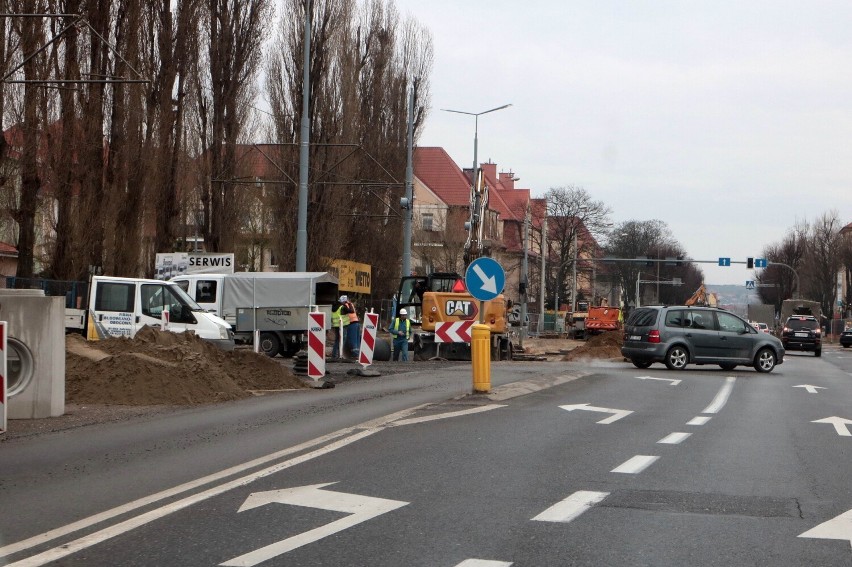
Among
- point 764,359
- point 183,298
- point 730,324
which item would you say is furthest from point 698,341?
point 183,298

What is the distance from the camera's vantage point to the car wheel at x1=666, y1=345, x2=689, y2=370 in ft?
97.7

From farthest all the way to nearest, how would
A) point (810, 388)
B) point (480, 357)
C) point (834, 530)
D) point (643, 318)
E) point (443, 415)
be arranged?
1. point (643, 318)
2. point (810, 388)
3. point (480, 357)
4. point (443, 415)
5. point (834, 530)

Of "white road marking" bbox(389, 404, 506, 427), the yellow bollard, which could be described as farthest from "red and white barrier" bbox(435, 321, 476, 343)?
"white road marking" bbox(389, 404, 506, 427)

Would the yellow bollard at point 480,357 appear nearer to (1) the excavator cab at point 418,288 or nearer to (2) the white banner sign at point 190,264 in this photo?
(2) the white banner sign at point 190,264

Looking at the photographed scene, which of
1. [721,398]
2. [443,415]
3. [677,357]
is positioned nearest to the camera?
[443,415]

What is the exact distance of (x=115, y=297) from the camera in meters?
27.8

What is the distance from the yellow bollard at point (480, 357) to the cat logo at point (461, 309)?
18.5 meters

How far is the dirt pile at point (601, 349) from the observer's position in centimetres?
4281

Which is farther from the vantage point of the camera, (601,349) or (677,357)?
(601,349)

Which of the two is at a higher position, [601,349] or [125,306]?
[125,306]

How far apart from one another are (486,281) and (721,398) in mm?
4562

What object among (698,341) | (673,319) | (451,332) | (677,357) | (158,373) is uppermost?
(673,319)

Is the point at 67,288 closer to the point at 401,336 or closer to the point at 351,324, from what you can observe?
the point at 351,324

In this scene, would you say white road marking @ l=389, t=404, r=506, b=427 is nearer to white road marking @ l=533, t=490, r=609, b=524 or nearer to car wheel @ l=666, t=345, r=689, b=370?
white road marking @ l=533, t=490, r=609, b=524
